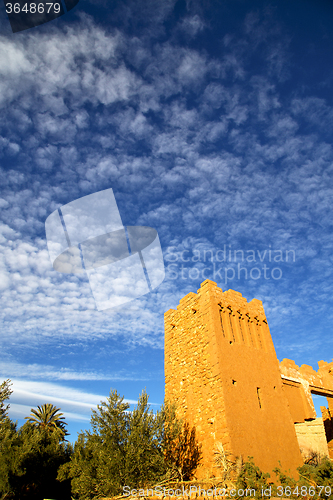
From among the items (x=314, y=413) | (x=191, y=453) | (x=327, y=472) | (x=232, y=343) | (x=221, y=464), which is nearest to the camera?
(x=327, y=472)

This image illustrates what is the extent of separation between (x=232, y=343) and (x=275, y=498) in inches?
219

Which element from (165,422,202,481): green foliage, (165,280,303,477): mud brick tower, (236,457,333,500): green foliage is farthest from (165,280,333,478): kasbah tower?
(236,457,333,500): green foliage

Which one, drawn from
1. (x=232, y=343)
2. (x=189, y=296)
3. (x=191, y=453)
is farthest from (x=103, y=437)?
(x=189, y=296)

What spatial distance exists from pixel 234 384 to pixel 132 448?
185 inches

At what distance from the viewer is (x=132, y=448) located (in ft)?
32.0

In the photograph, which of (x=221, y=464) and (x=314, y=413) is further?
(x=314, y=413)

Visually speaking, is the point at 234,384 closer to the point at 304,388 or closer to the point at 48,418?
the point at 304,388

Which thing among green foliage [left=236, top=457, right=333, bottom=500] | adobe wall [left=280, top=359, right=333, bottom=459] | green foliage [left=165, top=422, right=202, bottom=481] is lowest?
green foliage [left=236, top=457, right=333, bottom=500]

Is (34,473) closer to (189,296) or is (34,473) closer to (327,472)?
(189,296)

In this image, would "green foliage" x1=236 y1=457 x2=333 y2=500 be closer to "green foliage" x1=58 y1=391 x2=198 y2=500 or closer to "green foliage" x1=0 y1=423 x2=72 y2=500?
"green foliage" x1=58 y1=391 x2=198 y2=500

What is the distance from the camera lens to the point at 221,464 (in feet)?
33.2

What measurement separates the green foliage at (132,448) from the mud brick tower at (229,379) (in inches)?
44.6

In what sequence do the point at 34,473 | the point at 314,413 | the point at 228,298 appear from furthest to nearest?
the point at 34,473 → the point at 314,413 → the point at 228,298

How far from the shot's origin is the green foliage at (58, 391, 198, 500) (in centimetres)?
955
